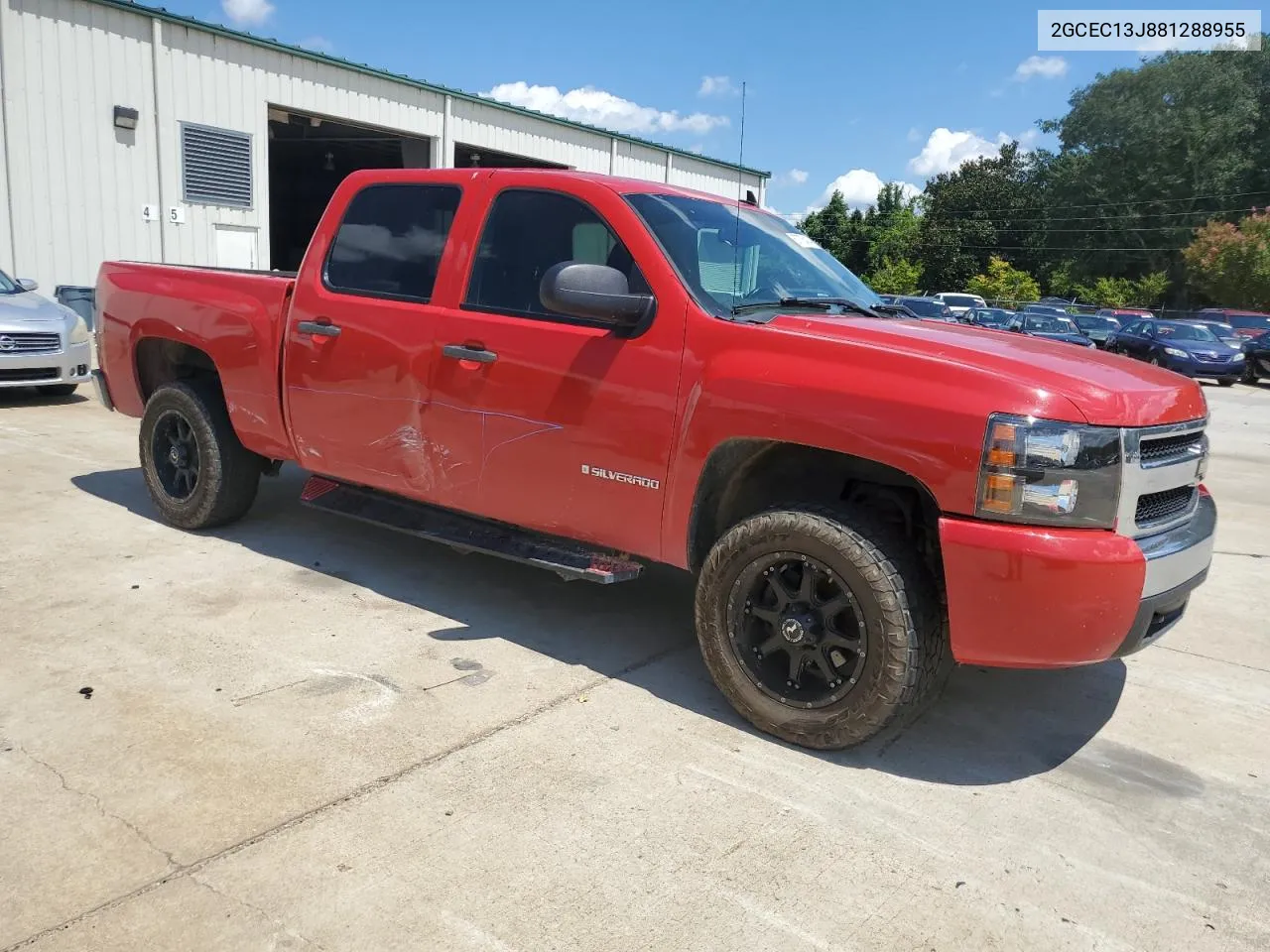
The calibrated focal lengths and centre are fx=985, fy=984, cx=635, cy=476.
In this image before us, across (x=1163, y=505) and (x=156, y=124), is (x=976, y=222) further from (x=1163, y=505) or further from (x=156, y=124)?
(x=1163, y=505)

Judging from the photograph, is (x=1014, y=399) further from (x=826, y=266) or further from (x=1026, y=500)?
(x=826, y=266)

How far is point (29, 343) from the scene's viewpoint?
32.0 feet

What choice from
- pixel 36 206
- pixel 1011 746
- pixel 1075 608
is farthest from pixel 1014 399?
pixel 36 206

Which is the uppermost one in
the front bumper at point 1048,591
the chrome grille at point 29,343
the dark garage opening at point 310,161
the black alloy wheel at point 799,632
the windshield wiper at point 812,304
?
the dark garage opening at point 310,161

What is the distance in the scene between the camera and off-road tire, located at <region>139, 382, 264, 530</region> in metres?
5.48

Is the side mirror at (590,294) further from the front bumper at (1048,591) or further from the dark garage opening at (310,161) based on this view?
the dark garage opening at (310,161)

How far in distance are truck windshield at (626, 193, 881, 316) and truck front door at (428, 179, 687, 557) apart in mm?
109

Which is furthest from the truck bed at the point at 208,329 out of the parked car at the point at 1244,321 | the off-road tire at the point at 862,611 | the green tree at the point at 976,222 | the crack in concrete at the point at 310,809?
the green tree at the point at 976,222

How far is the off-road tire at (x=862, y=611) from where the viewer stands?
3.22m

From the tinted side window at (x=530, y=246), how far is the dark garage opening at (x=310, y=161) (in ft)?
54.0

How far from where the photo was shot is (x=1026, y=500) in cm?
299

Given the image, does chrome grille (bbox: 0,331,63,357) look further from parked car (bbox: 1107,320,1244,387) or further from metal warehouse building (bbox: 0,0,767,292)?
parked car (bbox: 1107,320,1244,387)

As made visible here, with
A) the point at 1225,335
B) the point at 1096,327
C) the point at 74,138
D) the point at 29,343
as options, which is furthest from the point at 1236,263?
the point at 29,343

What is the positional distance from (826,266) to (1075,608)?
219cm
